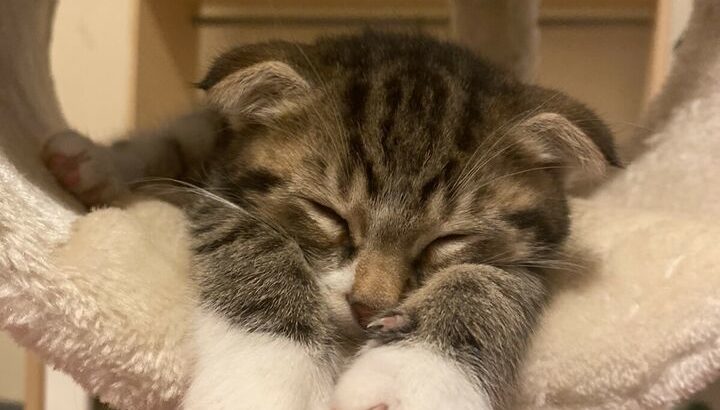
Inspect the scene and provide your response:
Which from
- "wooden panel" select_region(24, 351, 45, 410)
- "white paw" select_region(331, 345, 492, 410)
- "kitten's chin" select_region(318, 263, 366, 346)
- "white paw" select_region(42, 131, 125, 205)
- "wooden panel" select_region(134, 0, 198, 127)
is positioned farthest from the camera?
"wooden panel" select_region(134, 0, 198, 127)

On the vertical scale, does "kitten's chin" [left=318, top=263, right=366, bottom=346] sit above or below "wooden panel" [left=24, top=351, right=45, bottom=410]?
above

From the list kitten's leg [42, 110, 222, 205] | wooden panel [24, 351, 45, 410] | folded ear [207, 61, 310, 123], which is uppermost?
folded ear [207, 61, 310, 123]

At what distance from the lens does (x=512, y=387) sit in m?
0.72

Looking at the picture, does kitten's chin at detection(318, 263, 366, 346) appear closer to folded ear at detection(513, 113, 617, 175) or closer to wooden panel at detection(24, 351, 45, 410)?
folded ear at detection(513, 113, 617, 175)

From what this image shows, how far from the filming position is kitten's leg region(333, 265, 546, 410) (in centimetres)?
62

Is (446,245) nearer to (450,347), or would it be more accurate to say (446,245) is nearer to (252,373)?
Answer: (450,347)

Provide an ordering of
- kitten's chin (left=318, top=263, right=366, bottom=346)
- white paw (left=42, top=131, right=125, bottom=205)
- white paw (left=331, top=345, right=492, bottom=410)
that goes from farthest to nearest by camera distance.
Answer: white paw (left=42, top=131, right=125, bottom=205) < kitten's chin (left=318, top=263, right=366, bottom=346) < white paw (left=331, top=345, right=492, bottom=410)

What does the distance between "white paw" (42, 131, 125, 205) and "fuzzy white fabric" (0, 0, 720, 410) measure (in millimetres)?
24

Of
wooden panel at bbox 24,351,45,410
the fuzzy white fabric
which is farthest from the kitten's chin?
wooden panel at bbox 24,351,45,410

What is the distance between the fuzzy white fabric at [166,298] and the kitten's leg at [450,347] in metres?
0.05

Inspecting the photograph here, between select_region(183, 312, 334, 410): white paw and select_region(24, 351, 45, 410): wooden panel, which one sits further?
select_region(24, 351, 45, 410): wooden panel

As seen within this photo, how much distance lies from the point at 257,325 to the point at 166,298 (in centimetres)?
11

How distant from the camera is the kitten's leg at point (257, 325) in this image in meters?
0.64

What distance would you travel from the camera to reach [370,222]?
745 millimetres
